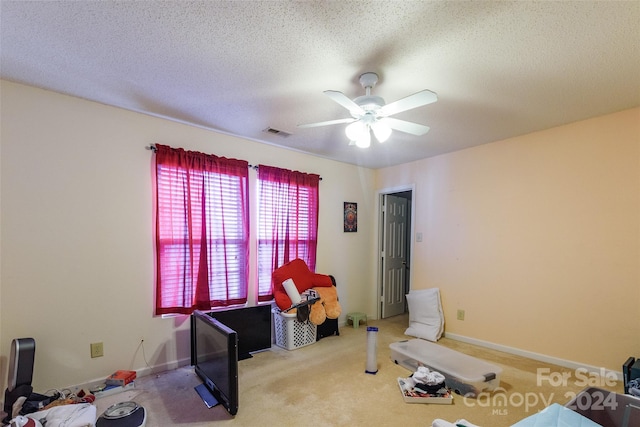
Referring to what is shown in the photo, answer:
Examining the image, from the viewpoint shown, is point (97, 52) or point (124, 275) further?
point (124, 275)

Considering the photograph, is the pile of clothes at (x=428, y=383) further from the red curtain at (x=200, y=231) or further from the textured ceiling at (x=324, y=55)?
the textured ceiling at (x=324, y=55)

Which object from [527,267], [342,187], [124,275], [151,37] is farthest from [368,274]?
[151,37]

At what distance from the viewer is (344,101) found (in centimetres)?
182

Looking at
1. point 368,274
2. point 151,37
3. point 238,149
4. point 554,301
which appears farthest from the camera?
point 368,274

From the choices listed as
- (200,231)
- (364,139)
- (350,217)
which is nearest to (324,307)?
(350,217)

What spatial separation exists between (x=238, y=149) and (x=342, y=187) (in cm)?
170

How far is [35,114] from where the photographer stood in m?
2.23

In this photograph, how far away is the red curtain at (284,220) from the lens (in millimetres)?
3500

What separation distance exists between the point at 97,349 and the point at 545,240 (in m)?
4.31

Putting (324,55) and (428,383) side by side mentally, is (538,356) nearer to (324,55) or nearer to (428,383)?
(428,383)

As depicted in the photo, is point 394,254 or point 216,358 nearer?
point 216,358

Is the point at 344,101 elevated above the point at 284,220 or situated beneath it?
elevated above

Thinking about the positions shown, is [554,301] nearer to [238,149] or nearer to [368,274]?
[368,274]

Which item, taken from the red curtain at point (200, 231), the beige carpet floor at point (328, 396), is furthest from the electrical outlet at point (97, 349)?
the red curtain at point (200, 231)
